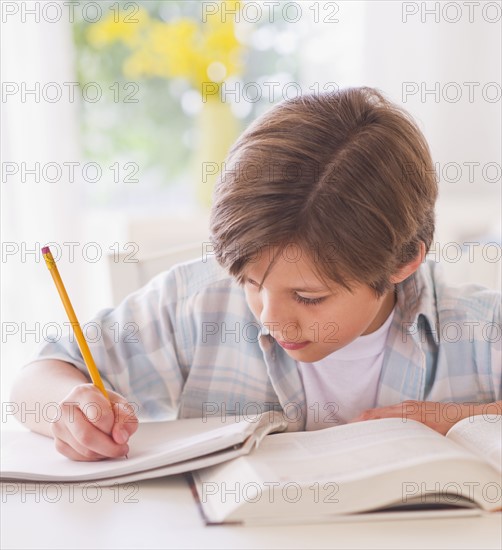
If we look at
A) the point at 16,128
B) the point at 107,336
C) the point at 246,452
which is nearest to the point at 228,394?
the point at 107,336

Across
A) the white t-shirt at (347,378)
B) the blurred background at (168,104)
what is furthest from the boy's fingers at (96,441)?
the blurred background at (168,104)

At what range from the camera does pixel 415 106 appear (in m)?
2.48

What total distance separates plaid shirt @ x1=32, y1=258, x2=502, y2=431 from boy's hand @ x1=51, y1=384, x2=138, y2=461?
196 mm

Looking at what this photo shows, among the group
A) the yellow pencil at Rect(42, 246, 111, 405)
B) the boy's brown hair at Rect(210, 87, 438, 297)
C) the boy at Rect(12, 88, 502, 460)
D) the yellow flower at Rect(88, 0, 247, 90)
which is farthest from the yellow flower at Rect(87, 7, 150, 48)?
the yellow pencil at Rect(42, 246, 111, 405)

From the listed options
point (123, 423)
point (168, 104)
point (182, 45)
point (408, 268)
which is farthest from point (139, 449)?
point (168, 104)

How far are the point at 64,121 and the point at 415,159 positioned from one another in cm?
155

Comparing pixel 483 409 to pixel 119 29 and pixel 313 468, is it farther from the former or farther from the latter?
pixel 119 29

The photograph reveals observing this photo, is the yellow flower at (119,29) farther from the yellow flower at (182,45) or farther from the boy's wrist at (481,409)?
the boy's wrist at (481,409)

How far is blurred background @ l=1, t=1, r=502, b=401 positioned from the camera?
213cm

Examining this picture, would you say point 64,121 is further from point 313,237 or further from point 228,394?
point 313,237

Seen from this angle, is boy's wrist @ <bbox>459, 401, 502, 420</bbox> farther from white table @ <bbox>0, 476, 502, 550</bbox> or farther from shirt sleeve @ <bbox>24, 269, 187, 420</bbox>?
shirt sleeve @ <bbox>24, 269, 187, 420</bbox>

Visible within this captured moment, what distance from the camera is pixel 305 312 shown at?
0.91 m

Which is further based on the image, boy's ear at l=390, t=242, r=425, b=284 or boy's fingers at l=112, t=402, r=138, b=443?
boy's ear at l=390, t=242, r=425, b=284

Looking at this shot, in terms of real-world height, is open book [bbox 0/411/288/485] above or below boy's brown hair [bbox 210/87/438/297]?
below
